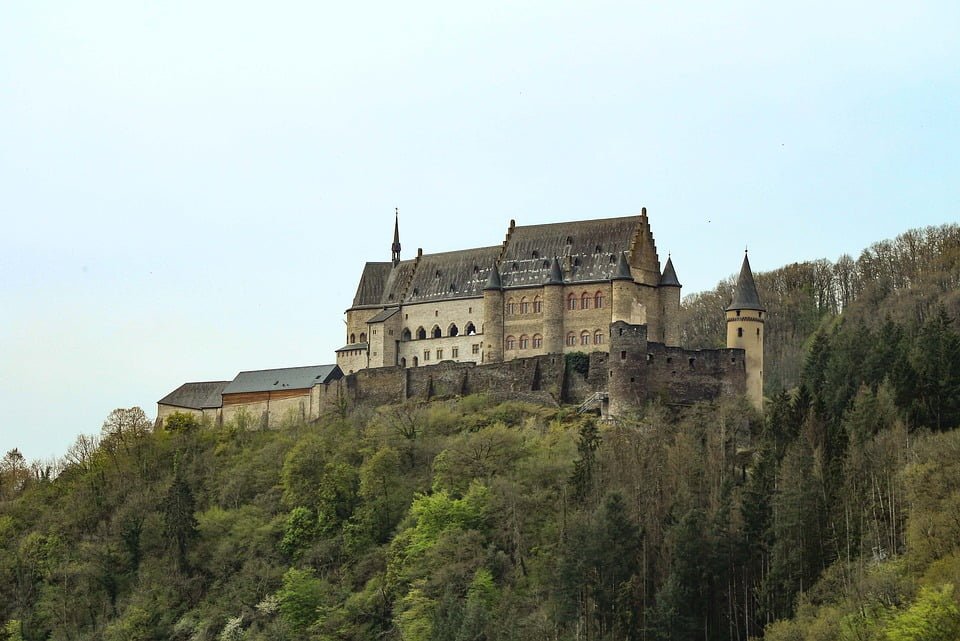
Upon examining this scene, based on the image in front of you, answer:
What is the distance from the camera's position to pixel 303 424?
90.4 metres

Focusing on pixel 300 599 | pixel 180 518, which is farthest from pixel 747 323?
pixel 180 518

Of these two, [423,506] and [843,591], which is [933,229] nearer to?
[423,506]

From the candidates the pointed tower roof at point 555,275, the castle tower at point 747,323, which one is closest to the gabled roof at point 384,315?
the pointed tower roof at point 555,275

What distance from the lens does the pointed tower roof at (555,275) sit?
8594cm

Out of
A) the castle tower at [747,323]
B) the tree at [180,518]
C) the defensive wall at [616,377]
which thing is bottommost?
the tree at [180,518]

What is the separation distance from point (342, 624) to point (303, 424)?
59.8 ft

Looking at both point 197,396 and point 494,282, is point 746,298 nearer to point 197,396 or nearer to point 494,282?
point 494,282

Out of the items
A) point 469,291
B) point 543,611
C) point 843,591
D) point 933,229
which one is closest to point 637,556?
point 543,611

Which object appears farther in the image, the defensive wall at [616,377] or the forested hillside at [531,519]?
the defensive wall at [616,377]

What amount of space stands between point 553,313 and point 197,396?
21.6m

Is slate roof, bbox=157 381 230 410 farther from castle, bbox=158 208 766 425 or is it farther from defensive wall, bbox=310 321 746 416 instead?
defensive wall, bbox=310 321 746 416

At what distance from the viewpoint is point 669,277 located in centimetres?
8550

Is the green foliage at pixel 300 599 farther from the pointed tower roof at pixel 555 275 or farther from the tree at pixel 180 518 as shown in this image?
the pointed tower roof at pixel 555 275

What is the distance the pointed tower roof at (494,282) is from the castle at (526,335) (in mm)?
92
